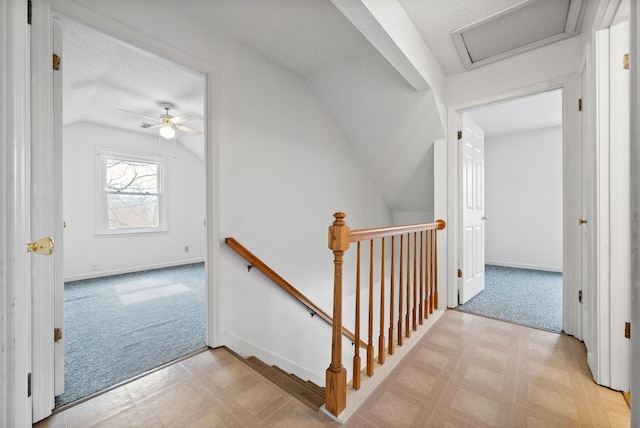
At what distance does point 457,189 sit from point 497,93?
0.92m

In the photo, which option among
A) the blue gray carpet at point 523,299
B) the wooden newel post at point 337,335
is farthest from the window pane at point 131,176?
the blue gray carpet at point 523,299

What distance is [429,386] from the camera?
1.50m

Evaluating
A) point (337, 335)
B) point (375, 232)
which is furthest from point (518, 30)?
point (337, 335)

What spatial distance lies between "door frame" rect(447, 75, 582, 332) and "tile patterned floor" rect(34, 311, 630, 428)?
0.40m

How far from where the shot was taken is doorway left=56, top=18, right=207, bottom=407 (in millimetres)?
2014

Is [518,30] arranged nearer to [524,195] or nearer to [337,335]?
[337,335]

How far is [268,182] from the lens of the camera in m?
2.38

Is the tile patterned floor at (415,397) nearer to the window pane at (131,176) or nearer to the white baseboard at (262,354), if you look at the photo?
the white baseboard at (262,354)

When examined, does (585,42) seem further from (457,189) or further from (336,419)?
(336,419)

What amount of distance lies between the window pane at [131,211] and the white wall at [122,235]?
20 cm

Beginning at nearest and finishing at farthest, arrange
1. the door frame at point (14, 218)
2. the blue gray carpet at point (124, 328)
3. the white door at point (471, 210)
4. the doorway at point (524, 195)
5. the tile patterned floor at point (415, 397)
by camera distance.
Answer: the door frame at point (14, 218) → the tile patterned floor at point (415, 397) → the blue gray carpet at point (124, 328) → the white door at point (471, 210) → the doorway at point (524, 195)

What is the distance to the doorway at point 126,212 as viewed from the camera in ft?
6.61

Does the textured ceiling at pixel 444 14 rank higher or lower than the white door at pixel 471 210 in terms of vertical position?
higher

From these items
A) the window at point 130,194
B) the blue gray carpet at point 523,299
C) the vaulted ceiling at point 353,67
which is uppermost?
the vaulted ceiling at point 353,67
